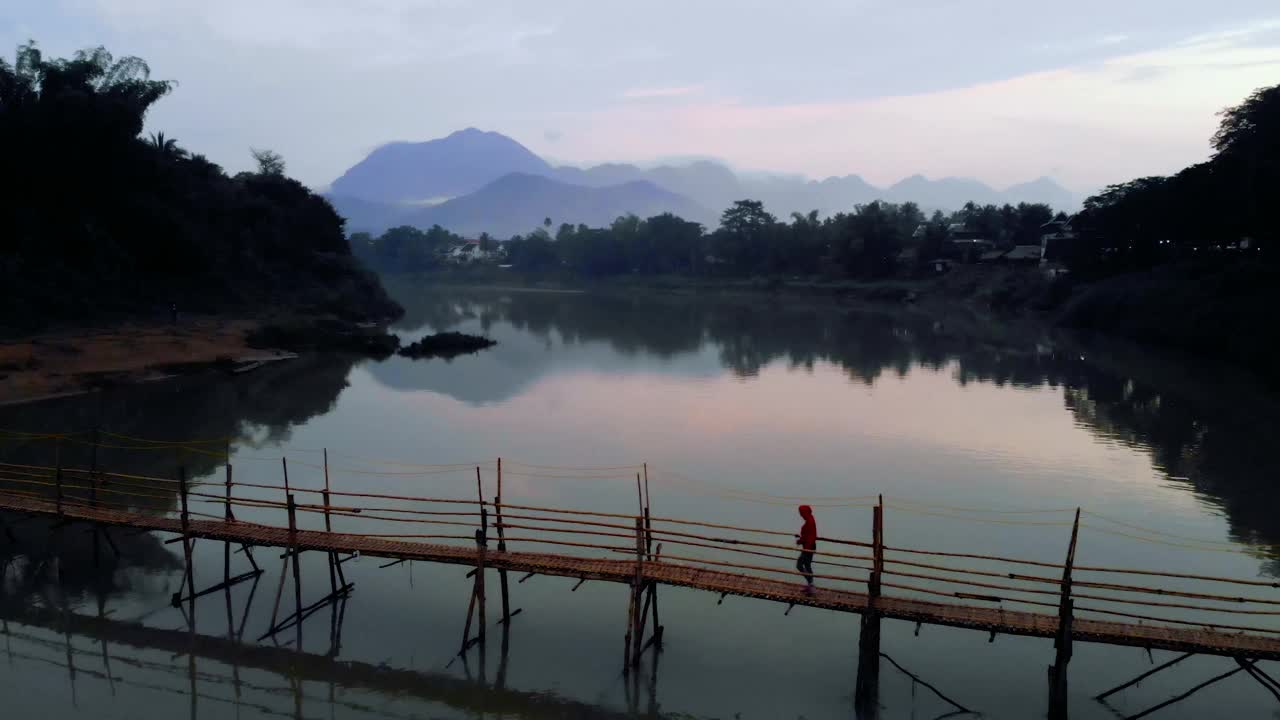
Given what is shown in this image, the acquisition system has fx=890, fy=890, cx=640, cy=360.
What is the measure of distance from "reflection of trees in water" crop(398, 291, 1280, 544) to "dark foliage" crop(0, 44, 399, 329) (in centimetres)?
1303

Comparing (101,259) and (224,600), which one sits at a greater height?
(101,259)

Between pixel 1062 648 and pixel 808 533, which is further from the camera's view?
pixel 808 533

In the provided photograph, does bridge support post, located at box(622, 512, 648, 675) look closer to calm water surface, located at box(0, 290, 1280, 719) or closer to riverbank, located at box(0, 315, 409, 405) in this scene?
calm water surface, located at box(0, 290, 1280, 719)

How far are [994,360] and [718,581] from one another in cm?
3177

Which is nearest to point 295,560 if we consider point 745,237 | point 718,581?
point 718,581

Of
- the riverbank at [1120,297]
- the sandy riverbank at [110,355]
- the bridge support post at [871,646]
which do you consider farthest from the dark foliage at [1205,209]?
the sandy riverbank at [110,355]

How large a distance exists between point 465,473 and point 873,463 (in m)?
9.20

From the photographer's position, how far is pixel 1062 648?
347 inches

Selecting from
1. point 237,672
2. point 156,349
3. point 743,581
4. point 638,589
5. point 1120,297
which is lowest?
point 237,672

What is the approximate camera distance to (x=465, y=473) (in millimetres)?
18953

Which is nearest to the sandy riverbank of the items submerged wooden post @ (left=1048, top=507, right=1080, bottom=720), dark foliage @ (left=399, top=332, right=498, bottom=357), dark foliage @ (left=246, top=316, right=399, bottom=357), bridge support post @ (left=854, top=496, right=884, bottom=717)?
dark foliage @ (left=246, top=316, right=399, bottom=357)

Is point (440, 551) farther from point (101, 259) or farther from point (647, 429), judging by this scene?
point (101, 259)

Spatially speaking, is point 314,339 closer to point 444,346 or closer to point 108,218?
point 444,346

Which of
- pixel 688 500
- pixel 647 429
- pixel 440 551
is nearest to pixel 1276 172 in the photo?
pixel 647 429
